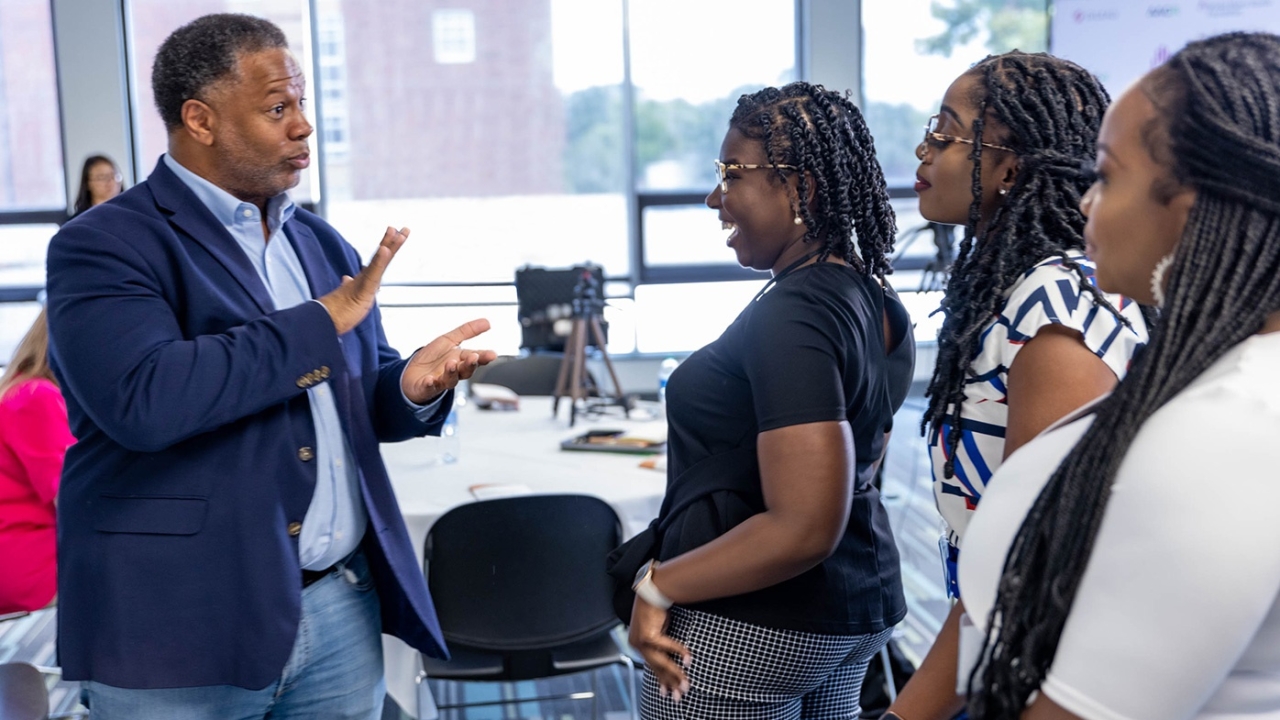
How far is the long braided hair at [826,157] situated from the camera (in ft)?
4.99

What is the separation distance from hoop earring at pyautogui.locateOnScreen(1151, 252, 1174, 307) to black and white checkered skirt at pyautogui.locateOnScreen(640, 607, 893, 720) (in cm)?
78

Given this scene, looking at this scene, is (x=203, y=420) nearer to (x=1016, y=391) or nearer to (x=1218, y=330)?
(x=1016, y=391)

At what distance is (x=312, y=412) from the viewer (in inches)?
61.3

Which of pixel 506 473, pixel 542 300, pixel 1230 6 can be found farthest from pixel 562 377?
pixel 1230 6

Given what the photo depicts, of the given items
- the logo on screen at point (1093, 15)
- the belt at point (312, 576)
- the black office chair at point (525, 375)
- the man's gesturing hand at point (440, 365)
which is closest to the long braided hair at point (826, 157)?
the man's gesturing hand at point (440, 365)

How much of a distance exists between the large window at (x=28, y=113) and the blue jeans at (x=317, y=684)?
6.24 m

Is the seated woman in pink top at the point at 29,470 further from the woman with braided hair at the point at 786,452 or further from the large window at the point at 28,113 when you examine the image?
the large window at the point at 28,113

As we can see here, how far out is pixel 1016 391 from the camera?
119cm

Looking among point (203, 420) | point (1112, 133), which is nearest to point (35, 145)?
point (203, 420)

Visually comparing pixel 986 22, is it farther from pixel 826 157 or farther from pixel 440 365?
pixel 440 365

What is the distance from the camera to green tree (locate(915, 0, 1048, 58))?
23.7ft

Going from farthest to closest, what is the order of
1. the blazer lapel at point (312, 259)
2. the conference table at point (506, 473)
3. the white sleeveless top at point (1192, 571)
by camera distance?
1. the conference table at point (506, 473)
2. the blazer lapel at point (312, 259)
3. the white sleeveless top at point (1192, 571)

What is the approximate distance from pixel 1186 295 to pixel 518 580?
1965mm

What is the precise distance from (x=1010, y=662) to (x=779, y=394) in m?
0.56
